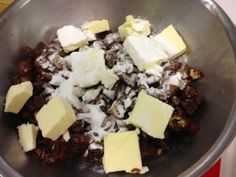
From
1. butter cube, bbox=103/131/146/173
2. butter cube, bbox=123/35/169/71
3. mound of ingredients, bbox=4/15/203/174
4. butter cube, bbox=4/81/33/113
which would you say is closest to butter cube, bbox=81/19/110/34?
mound of ingredients, bbox=4/15/203/174

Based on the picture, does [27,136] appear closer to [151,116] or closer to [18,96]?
[18,96]

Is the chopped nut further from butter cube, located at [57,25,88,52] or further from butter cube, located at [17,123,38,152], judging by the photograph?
butter cube, located at [17,123,38,152]

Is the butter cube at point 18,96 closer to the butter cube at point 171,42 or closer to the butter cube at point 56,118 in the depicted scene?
the butter cube at point 56,118

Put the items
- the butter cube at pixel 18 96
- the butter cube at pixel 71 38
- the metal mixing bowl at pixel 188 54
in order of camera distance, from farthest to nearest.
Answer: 1. the butter cube at pixel 71 38
2. the butter cube at pixel 18 96
3. the metal mixing bowl at pixel 188 54

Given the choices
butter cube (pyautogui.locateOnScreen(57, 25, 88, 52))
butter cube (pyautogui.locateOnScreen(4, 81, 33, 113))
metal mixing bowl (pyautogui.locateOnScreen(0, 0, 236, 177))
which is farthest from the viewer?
butter cube (pyautogui.locateOnScreen(57, 25, 88, 52))

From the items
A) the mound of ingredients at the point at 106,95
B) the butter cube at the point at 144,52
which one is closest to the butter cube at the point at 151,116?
the mound of ingredients at the point at 106,95

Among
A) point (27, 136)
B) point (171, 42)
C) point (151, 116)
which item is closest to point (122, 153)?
Result: point (151, 116)

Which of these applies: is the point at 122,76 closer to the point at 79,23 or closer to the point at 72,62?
the point at 72,62
